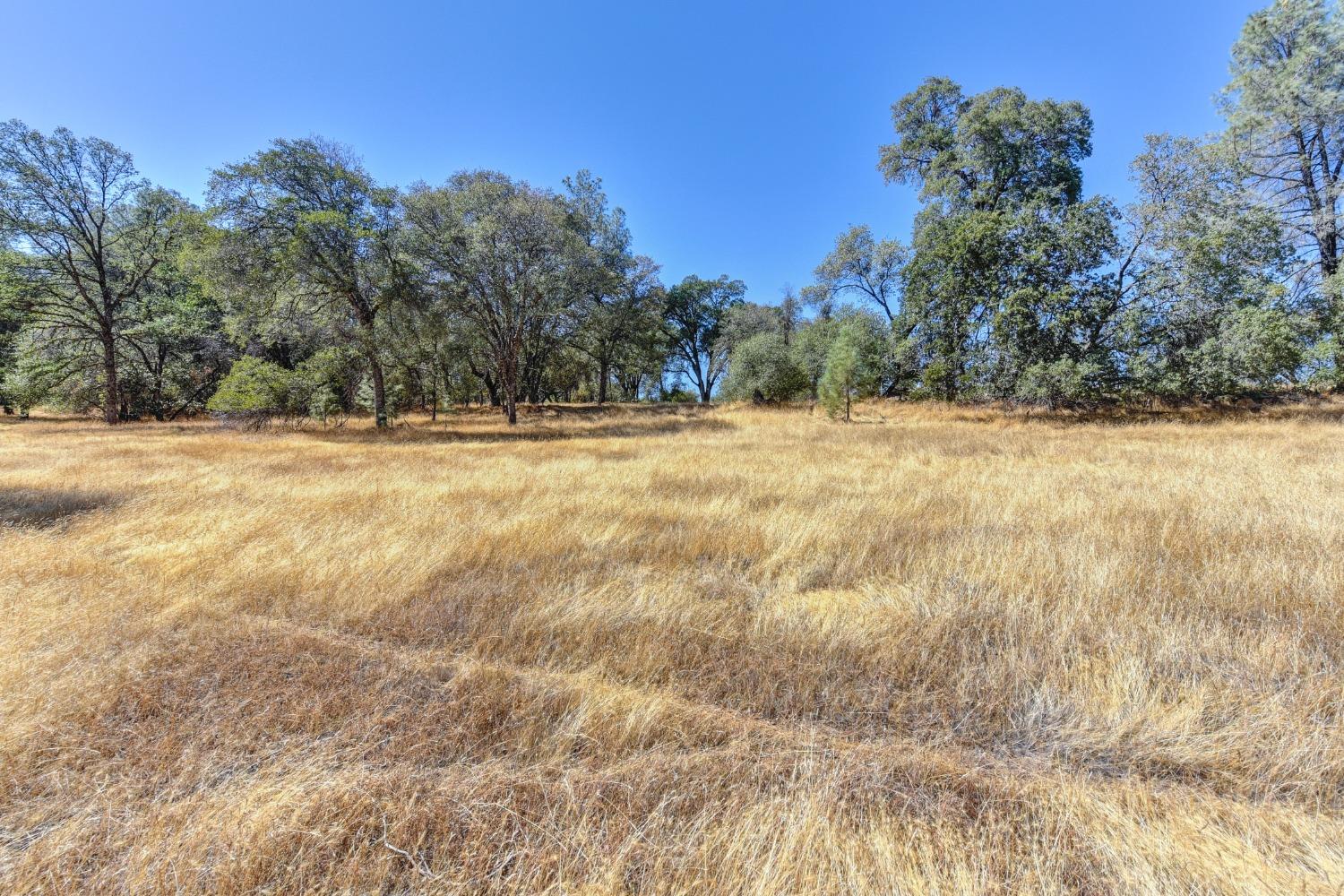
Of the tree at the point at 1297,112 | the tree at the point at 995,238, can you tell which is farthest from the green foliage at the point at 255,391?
the tree at the point at 1297,112

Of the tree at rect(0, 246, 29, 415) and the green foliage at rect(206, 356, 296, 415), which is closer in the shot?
the green foliage at rect(206, 356, 296, 415)

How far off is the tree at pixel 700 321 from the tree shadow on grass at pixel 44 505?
131ft

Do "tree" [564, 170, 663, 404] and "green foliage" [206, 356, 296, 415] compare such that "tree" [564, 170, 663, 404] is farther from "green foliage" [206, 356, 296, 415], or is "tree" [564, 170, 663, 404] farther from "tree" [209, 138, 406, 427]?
"green foliage" [206, 356, 296, 415]

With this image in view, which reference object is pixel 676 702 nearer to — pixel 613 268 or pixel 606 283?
pixel 606 283

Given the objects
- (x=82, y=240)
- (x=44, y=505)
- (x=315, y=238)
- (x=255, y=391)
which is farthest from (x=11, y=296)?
(x=44, y=505)

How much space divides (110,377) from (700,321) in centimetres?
4014

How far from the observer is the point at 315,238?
15.3 m

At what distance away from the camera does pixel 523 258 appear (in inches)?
684

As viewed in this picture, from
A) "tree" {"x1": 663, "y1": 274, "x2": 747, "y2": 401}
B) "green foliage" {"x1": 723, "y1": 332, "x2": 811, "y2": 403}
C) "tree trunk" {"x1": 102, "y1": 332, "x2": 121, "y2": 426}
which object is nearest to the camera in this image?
"tree trunk" {"x1": 102, "y1": 332, "x2": 121, "y2": 426}

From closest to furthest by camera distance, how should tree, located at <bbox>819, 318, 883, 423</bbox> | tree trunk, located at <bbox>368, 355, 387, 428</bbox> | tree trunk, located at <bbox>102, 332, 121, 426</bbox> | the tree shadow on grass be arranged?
the tree shadow on grass
tree trunk, located at <bbox>368, 355, 387, 428</bbox>
tree trunk, located at <bbox>102, 332, 121, 426</bbox>
tree, located at <bbox>819, 318, 883, 423</bbox>

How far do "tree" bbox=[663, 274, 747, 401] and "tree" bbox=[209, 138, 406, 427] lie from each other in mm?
29268

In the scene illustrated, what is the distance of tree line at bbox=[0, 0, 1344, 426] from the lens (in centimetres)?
1603

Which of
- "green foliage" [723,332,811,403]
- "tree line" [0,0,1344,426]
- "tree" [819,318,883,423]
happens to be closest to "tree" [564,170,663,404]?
"tree line" [0,0,1344,426]

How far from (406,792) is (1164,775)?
3271 millimetres
